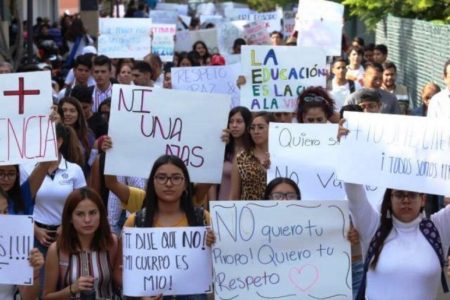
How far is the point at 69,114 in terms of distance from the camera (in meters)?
9.75

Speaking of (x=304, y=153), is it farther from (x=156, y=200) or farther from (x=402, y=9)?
(x=402, y=9)

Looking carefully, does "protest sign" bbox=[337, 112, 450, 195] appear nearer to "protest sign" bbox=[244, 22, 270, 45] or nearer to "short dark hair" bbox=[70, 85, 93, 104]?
"short dark hair" bbox=[70, 85, 93, 104]

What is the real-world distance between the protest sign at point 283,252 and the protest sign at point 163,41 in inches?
521

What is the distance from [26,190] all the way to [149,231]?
1648 millimetres

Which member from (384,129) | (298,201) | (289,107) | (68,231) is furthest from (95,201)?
(289,107)

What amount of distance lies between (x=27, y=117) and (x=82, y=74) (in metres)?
5.47

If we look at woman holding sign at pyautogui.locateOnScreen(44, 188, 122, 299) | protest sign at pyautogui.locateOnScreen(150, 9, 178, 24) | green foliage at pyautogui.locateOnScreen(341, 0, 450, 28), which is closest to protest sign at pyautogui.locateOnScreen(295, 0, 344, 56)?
green foliage at pyautogui.locateOnScreen(341, 0, 450, 28)

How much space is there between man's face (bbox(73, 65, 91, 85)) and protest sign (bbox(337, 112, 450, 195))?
7142 mm

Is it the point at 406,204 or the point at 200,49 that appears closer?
the point at 406,204

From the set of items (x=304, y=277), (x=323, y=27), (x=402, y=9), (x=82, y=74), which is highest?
(x=402, y=9)

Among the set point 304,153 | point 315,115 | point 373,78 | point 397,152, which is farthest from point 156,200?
point 373,78

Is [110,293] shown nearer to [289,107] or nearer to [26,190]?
[26,190]

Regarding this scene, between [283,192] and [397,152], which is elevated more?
[397,152]

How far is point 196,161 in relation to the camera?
838cm
